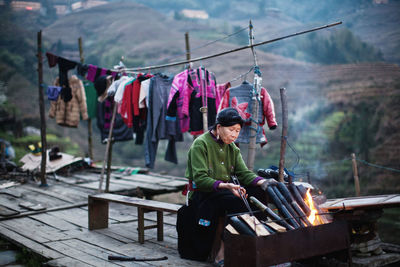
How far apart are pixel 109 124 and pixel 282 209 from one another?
226 inches

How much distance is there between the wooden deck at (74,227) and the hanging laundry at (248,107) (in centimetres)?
158

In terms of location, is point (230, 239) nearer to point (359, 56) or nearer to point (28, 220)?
point (28, 220)

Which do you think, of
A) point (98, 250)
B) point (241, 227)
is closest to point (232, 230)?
point (241, 227)

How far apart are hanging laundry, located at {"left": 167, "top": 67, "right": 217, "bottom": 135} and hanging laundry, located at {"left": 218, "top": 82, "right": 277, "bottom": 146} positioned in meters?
0.50

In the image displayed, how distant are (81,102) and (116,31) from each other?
2424 centimetres

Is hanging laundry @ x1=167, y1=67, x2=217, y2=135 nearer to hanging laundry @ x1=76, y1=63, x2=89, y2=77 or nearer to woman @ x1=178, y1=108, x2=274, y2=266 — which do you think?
woman @ x1=178, y1=108, x2=274, y2=266

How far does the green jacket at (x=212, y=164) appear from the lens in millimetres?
3322

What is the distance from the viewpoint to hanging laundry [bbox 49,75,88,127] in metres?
8.16

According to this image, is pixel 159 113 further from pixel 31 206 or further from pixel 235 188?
pixel 235 188

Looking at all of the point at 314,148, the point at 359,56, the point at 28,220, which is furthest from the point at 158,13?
the point at 28,220

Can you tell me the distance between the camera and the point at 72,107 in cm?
829

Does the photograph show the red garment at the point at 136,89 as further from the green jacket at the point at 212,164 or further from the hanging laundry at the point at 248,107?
the green jacket at the point at 212,164

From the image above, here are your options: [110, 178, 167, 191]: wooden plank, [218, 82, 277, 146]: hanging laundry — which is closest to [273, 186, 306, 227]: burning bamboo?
[218, 82, 277, 146]: hanging laundry

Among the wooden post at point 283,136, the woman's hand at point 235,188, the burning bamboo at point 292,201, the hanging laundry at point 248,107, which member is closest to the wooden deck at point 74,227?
the woman's hand at point 235,188
